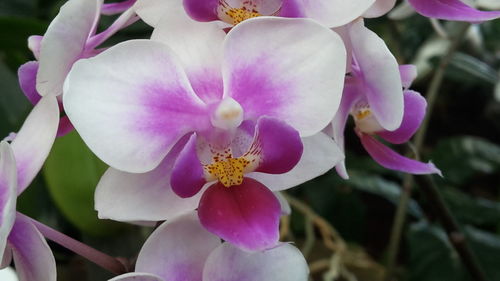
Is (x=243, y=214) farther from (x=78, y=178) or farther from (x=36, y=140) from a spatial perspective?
(x=78, y=178)

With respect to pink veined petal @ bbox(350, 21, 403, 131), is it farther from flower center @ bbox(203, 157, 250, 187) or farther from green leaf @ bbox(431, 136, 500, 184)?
green leaf @ bbox(431, 136, 500, 184)

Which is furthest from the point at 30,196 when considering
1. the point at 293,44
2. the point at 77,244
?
the point at 293,44

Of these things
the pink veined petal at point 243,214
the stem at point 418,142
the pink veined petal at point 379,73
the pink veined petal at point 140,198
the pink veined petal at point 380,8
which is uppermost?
the pink veined petal at point 380,8

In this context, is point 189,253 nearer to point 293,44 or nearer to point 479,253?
point 293,44

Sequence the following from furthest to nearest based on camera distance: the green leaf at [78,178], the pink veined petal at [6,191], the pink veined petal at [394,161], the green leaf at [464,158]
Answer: the green leaf at [464,158], the green leaf at [78,178], the pink veined petal at [394,161], the pink veined petal at [6,191]

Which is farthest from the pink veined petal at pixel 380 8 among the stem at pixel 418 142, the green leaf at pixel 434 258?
the green leaf at pixel 434 258

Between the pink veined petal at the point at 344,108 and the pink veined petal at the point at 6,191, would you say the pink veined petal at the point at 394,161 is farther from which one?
the pink veined petal at the point at 6,191
